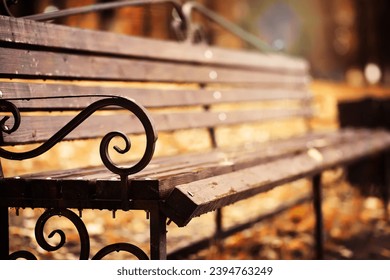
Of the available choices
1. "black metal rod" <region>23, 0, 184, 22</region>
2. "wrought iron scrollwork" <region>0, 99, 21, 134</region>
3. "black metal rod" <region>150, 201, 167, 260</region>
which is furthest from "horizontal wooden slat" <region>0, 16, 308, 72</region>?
"black metal rod" <region>150, 201, 167, 260</region>

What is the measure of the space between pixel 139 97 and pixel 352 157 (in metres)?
1.36

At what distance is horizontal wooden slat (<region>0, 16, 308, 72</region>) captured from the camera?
2215 mm

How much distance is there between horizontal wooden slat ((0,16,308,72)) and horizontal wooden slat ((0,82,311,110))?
15cm

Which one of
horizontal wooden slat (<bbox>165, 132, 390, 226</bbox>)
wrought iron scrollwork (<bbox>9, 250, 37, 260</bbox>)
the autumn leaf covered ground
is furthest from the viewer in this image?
the autumn leaf covered ground

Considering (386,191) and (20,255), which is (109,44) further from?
(386,191)

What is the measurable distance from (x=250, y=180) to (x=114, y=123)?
0.67 metres

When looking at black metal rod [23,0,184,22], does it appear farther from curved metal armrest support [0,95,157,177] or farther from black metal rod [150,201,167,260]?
black metal rod [150,201,167,260]

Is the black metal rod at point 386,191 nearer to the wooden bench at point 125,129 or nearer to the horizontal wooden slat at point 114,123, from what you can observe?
the wooden bench at point 125,129

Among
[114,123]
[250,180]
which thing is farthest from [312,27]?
[250,180]

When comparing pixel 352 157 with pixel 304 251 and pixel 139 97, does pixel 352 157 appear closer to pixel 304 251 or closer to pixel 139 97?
pixel 304 251

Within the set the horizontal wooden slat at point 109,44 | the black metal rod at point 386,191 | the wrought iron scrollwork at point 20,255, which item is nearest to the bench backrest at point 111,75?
the horizontal wooden slat at point 109,44

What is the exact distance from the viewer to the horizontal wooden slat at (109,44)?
2.21 metres

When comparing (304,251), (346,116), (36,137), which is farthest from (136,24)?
(36,137)

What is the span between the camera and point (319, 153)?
3127mm
